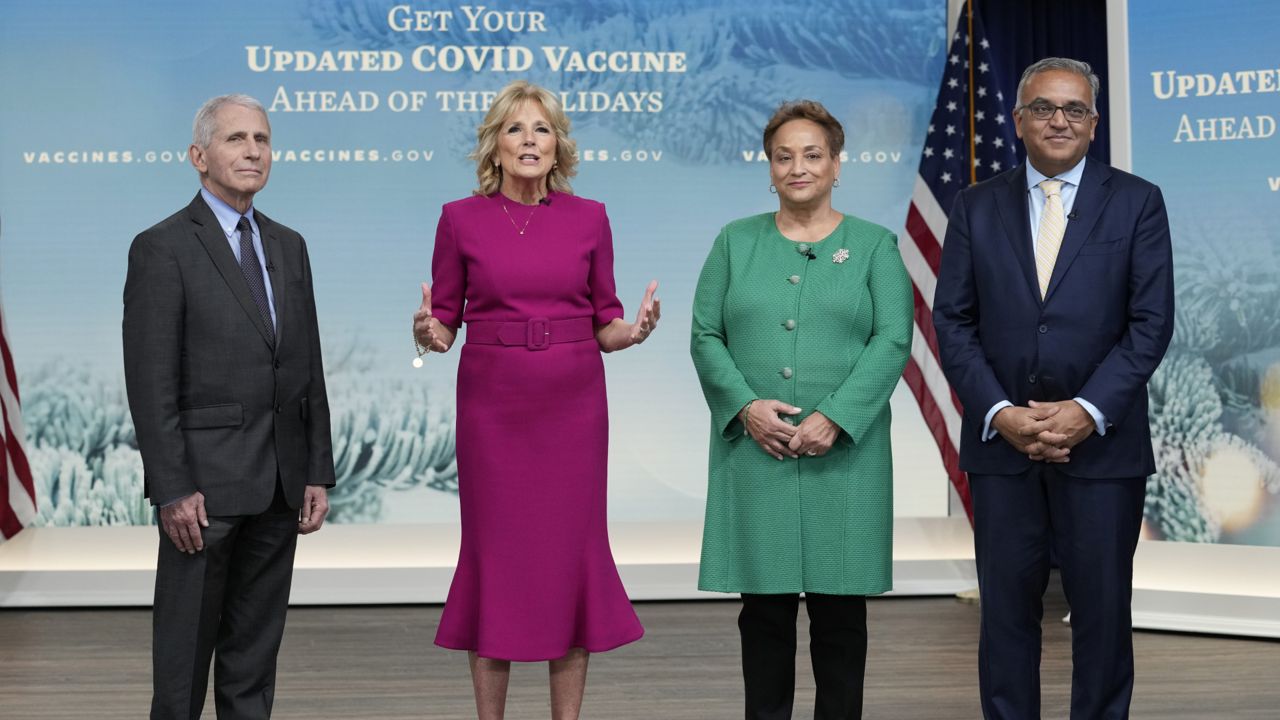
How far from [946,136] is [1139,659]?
248 cm

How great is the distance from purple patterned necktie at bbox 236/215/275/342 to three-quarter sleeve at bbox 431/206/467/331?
0.39 metres

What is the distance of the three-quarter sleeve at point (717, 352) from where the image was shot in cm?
329

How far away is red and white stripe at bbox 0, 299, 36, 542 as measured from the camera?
599cm

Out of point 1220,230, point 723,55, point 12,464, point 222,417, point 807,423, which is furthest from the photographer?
point 723,55

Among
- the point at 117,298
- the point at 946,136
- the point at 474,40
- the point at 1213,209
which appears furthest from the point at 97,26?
the point at 1213,209

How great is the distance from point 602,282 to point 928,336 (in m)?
3.10

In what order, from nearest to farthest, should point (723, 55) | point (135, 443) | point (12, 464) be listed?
point (12, 464)
point (135, 443)
point (723, 55)

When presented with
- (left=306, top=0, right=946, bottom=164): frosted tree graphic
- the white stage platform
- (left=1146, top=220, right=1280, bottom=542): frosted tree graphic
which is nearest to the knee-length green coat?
(left=1146, top=220, right=1280, bottom=542): frosted tree graphic

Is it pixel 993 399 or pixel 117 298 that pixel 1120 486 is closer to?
pixel 993 399

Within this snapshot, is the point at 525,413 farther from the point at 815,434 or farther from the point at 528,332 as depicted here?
the point at 815,434

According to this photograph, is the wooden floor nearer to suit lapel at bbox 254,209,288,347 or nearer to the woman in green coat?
the woman in green coat

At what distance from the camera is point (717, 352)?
336cm

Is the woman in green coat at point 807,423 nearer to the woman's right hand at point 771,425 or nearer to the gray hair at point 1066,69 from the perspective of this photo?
the woman's right hand at point 771,425

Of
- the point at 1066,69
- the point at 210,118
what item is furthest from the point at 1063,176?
the point at 210,118
